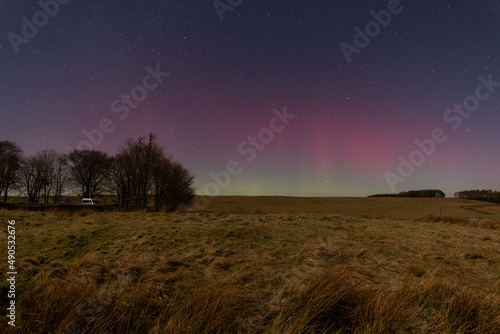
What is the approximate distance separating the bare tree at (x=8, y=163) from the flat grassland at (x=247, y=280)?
4051 centimetres

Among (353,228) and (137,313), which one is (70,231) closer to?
(137,313)

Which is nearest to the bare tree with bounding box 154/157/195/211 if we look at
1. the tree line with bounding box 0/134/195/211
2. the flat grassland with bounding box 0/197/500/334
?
the tree line with bounding box 0/134/195/211

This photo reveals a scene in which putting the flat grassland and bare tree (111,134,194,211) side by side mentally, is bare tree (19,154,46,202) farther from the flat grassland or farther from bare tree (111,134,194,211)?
the flat grassland

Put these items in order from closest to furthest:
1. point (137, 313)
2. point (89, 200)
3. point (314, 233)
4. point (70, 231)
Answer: point (137, 313)
point (70, 231)
point (314, 233)
point (89, 200)

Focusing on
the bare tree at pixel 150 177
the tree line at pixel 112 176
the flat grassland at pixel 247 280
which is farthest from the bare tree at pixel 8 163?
the flat grassland at pixel 247 280

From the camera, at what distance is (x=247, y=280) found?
445 cm

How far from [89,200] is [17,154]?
1473 cm

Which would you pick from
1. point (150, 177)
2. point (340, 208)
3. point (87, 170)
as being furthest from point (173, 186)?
point (340, 208)

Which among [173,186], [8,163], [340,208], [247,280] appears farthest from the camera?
[340,208]

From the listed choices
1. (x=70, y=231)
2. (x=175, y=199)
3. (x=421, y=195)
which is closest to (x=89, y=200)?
(x=175, y=199)

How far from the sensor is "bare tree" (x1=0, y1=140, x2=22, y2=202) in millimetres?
38306

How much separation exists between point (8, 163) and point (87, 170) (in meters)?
10.4

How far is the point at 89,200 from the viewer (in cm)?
3819

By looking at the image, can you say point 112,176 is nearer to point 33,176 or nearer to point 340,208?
point 33,176
